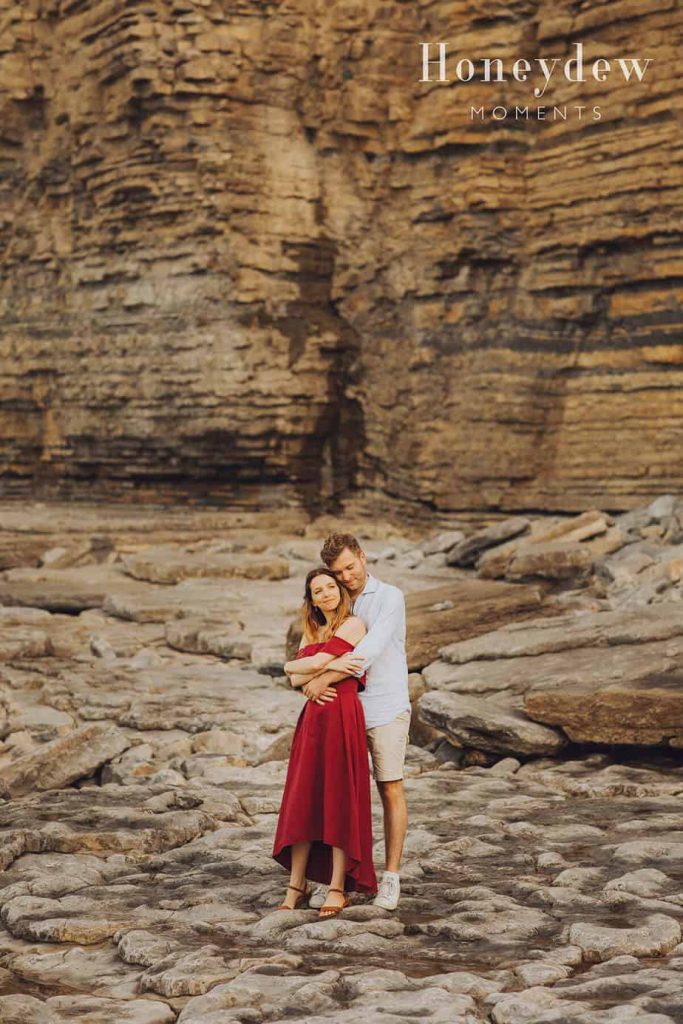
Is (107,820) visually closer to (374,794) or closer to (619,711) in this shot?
(374,794)

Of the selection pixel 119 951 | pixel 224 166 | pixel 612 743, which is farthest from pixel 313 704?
pixel 224 166

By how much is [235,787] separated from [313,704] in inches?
125

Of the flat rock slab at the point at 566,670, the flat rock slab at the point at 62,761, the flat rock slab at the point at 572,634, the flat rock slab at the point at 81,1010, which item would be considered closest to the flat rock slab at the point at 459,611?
the flat rock slab at the point at 572,634

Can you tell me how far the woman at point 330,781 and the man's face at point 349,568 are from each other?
37 millimetres

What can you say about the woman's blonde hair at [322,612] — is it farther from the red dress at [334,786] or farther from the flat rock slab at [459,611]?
the flat rock slab at [459,611]

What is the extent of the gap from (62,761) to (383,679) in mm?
3912

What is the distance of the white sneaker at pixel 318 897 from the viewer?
228 inches

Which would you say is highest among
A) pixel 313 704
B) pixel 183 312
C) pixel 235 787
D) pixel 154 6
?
pixel 154 6

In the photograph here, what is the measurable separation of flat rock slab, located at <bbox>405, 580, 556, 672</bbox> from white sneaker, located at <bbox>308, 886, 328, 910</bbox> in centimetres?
591

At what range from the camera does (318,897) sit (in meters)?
5.84

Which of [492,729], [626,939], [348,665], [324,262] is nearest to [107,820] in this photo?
[348,665]

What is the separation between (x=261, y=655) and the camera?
43.5 feet

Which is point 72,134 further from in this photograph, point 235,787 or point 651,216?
point 235,787

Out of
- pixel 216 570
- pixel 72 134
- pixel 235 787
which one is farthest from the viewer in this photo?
pixel 72 134
